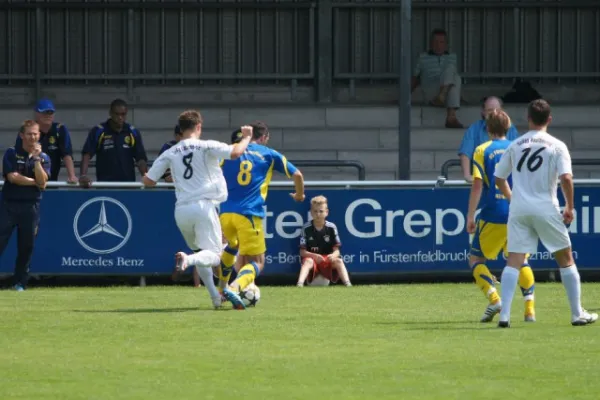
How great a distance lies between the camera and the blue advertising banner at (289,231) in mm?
17031

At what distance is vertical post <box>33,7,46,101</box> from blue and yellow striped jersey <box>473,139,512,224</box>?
1236 centimetres

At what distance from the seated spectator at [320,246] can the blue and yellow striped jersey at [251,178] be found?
321 cm

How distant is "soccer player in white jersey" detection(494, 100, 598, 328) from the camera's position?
11.5 metres

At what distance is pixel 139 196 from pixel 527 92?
8424 mm

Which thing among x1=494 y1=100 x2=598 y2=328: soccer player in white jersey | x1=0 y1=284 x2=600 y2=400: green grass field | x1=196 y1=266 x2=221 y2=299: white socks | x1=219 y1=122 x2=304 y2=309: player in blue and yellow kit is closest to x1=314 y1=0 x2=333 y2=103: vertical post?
x1=0 y1=284 x2=600 y2=400: green grass field

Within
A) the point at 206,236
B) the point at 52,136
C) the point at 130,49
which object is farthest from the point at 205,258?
the point at 130,49

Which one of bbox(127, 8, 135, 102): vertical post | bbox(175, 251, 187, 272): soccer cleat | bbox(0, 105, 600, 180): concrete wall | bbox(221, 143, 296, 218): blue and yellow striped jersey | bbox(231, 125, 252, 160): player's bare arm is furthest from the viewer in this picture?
bbox(127, 8, 135, 102): vertical post

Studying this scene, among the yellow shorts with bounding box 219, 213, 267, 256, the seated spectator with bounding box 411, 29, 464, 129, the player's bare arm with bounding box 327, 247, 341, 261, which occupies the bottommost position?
the player's bare arm with bounding box 327, 247, 341, 261

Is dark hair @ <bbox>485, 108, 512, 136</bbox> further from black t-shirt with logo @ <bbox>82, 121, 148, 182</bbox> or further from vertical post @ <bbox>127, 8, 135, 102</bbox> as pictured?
vertical post @ <bbox>127, 8, 135, 102</bbox>

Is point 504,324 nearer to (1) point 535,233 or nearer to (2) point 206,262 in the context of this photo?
(1) point 535,233

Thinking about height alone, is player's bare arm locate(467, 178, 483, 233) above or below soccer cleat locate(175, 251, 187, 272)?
above

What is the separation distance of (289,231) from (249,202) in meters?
3.59

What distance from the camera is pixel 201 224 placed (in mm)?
13195

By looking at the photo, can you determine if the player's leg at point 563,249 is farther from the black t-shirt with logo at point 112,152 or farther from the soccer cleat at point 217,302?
the black t-shirt with logo at point 112,152
